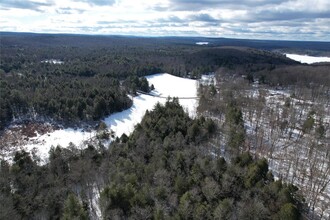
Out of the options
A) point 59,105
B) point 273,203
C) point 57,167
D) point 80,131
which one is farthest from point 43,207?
point 59,105

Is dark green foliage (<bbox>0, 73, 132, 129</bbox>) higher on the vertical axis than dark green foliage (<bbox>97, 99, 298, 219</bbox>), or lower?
lower

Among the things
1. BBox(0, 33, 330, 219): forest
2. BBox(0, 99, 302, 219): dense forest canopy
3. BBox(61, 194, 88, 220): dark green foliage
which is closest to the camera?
BBox(61, 194, 88, 220): dark green foliage

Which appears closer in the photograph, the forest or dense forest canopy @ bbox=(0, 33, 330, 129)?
the forest

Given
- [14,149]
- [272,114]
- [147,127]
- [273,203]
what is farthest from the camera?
[272,114]

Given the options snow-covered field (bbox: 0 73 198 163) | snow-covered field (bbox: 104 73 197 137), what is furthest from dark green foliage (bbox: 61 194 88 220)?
snow-covered field (bbox: 104 73 197 137)

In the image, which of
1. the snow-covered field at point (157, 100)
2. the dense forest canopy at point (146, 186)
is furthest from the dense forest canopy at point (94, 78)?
the dense forest canopy at point (146, 186)

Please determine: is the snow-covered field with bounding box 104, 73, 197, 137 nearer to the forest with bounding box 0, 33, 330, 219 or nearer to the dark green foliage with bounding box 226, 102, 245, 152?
the forest with bounding box 0, 33, 330, 219

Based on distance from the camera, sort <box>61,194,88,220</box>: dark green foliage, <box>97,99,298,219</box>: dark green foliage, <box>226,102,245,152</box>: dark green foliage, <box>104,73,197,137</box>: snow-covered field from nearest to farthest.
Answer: <box>61,194,88,220</box>: dark green foliage → <box>97,99,298,219</box>: dark green foliage → <box>226,102,245,152</box>: dark green foliage → <box>104,73,197,137</box>: snow-covered field

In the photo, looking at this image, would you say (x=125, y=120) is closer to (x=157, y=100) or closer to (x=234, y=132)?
(x=157, y=100)

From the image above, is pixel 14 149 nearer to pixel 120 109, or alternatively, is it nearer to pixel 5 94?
pixel 5 94
